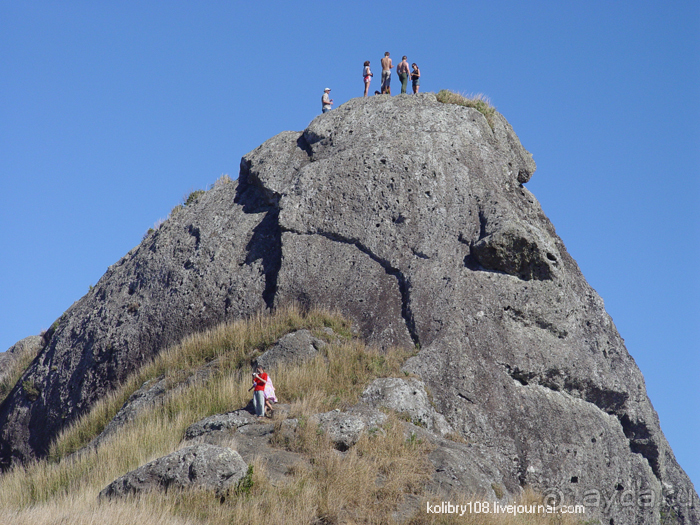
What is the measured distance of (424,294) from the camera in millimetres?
14664

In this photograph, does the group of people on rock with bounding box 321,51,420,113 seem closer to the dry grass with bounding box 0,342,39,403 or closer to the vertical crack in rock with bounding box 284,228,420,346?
the vertical crack in rock with bounding box 284,228,420,346

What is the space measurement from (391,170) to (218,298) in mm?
4559

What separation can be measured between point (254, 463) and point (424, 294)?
5.71 m

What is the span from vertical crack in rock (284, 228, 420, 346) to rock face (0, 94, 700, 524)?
0.03 m

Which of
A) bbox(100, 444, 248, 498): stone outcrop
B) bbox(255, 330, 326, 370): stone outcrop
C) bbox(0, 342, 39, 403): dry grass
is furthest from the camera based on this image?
bbox(0, 342, 39, 403): dry grass

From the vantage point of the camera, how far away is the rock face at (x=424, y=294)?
535 inches

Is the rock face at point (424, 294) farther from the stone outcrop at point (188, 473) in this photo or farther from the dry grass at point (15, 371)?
the stone outcrop at point (188, 473)

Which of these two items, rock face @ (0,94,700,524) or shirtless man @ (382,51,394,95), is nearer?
rock face @ (0,94,700,524)

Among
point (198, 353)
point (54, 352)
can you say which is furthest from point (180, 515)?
point (54, 352)

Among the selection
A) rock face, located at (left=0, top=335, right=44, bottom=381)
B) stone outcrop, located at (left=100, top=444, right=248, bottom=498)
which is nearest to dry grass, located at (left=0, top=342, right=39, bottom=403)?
rock face, located at (left=0, top=335, right=44, bottom=381)

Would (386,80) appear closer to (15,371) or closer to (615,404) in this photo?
(615,404)

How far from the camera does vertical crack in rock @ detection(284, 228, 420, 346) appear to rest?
14312 mm

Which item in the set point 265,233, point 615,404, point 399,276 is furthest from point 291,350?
point 615,404

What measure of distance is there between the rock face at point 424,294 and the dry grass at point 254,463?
1.00m
